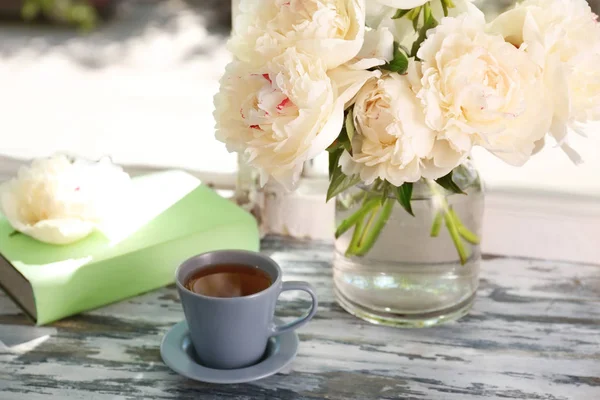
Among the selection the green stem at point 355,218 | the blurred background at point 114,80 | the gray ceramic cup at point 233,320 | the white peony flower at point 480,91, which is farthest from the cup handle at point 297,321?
the blurred background at point 114,80

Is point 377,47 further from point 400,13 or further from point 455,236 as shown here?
point 455,236

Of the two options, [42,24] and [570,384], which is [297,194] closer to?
[570,384]

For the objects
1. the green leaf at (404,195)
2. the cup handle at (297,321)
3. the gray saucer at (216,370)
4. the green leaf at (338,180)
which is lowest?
the gray saucer at (216,370)

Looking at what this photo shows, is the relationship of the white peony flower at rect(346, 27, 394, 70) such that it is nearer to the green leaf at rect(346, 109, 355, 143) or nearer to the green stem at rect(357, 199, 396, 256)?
the green leaf at rect(346, 109, 355, 143)

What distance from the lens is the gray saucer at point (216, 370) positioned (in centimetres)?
76

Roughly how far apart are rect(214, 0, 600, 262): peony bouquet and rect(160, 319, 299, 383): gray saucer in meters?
0.22

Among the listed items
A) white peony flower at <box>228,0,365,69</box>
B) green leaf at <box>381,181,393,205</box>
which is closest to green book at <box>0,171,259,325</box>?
green leaf at <box>381,181,393,205</box>

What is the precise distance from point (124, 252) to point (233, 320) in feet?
0.70

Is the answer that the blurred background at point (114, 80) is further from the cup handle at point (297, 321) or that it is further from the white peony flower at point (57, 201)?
the cup handle at point (297, 321)

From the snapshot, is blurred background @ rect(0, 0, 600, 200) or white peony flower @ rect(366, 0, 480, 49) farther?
blurred background @ rect(0, 0, 600, 200)

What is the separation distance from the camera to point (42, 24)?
Answer: 1328mm

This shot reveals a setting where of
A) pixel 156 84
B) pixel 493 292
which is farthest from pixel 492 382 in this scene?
pixel 156 84

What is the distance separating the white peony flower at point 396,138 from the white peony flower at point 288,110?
0.09 feet

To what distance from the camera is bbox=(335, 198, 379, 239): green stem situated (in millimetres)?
857
